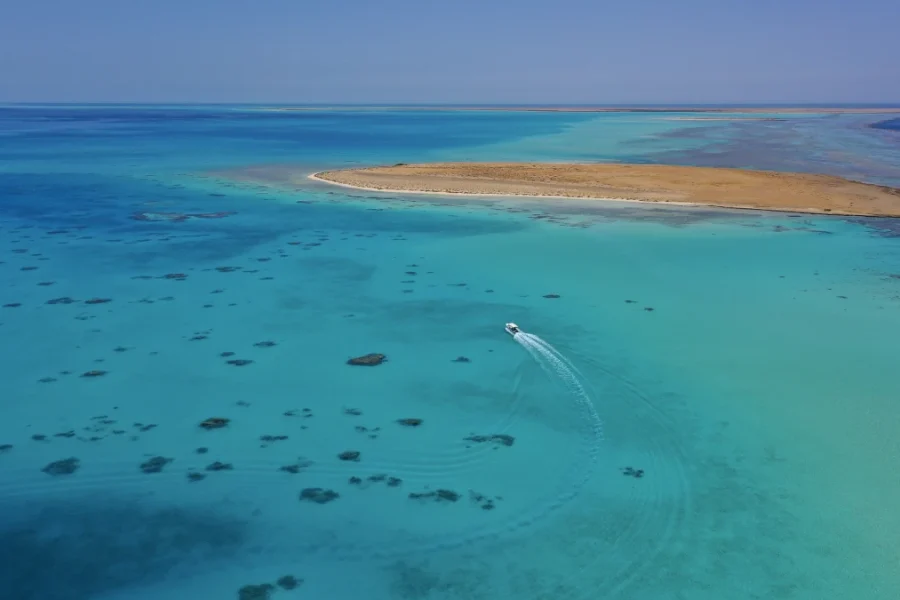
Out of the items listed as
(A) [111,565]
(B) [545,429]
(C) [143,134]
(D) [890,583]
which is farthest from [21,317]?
(C) [143,134]

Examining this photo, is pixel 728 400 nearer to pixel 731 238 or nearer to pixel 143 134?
pixel 731 238

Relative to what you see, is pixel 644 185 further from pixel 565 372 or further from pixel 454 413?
pixel 454 413

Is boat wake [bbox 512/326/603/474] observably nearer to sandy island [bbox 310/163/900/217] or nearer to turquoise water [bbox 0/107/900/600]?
turquoise water [bbox 0/107/900/600]

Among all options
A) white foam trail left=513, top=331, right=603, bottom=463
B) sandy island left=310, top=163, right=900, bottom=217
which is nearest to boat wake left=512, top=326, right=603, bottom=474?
white foam trail left=513, top=331, right=603, bottom=463

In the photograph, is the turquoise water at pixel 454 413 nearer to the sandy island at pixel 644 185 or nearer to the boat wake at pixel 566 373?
the boat wake at pixel 566 373

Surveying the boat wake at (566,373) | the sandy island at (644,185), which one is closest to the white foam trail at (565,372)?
the boat wake at (566,373)

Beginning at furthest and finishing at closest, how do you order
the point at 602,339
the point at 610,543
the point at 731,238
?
the point at 731,238
the point at 602,339
the point at 610,543

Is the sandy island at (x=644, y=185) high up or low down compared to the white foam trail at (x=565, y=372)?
up
